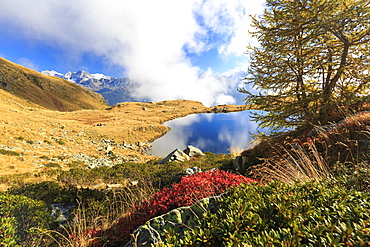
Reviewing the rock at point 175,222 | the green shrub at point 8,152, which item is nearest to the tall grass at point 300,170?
the rock at point 175,222

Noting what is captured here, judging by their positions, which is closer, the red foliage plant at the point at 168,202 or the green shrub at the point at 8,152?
the red foliage plant at the point at 168,202

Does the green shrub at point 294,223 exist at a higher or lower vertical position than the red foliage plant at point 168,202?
higher

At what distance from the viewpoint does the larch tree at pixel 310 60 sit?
721 centimetres

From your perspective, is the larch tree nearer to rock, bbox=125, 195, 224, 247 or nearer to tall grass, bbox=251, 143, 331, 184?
tall grass, bbox=251, 143, 331, 184

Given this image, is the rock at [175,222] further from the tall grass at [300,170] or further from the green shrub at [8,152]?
the green shrub at [8,152]

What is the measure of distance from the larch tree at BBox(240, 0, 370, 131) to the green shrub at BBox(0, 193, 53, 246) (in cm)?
1071

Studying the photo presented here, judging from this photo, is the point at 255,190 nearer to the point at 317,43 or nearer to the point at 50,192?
the point at 50,192

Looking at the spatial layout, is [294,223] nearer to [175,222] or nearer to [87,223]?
[175,222]

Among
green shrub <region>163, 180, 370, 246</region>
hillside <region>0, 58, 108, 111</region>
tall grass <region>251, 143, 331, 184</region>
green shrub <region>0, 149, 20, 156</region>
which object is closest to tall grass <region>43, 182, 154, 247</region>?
green shrub <region>163, 180, 370, 246</region>

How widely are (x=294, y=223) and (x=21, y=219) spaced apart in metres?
6.32

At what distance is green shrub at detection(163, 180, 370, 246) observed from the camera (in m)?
1.47

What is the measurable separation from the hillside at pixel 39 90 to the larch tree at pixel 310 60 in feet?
348

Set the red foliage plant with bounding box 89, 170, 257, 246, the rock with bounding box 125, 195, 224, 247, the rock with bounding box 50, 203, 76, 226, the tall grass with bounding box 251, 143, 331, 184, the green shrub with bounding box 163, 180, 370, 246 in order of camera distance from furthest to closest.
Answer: the rock with bounding box 50, 203, 76, 226, the tall grass with bounding box 251, 143, 331, 184, the red foliage plant with bounding box 89, 170, 257, 246, the rock with bounding box 125, 195, 224, 247, the green shrub with bounding box 163, 180, 370, 246

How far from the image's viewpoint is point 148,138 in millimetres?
40312
